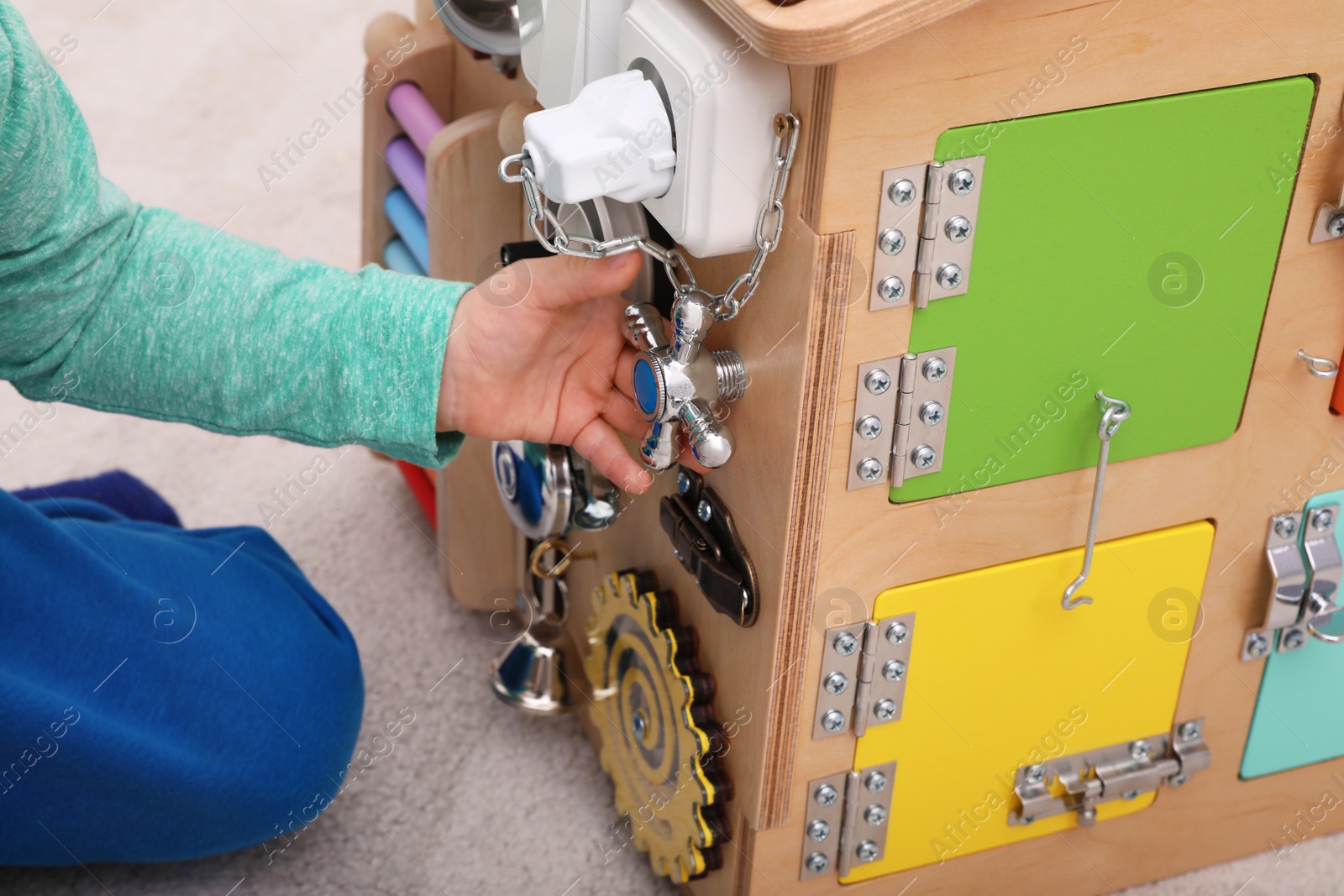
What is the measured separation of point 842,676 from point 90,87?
4.72 ft

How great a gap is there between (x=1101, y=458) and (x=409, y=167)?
1.95 feet

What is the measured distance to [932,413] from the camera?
25.5 inches

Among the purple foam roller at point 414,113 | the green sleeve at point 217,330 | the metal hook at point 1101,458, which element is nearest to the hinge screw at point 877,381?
the metal hook at point 1101,458

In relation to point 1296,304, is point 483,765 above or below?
below

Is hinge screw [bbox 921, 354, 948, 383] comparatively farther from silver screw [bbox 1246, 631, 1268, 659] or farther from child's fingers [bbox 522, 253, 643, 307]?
silver screw [bbox 1246, 631, 1268, 659]

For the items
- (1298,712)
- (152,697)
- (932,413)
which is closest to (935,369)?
(932,413)

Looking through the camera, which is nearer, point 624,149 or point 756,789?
point 624,149

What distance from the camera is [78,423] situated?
4.24 feet

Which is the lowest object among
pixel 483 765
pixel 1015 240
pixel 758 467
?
pixel 483 765

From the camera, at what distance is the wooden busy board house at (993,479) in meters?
0.59

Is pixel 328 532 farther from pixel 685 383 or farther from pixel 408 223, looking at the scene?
pixel 685 383

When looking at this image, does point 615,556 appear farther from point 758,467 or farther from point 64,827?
point 64,827

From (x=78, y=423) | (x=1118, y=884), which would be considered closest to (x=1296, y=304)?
(x=1118, y=884)

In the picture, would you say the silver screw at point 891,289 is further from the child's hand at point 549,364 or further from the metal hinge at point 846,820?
the metal hinge at point 846,820
